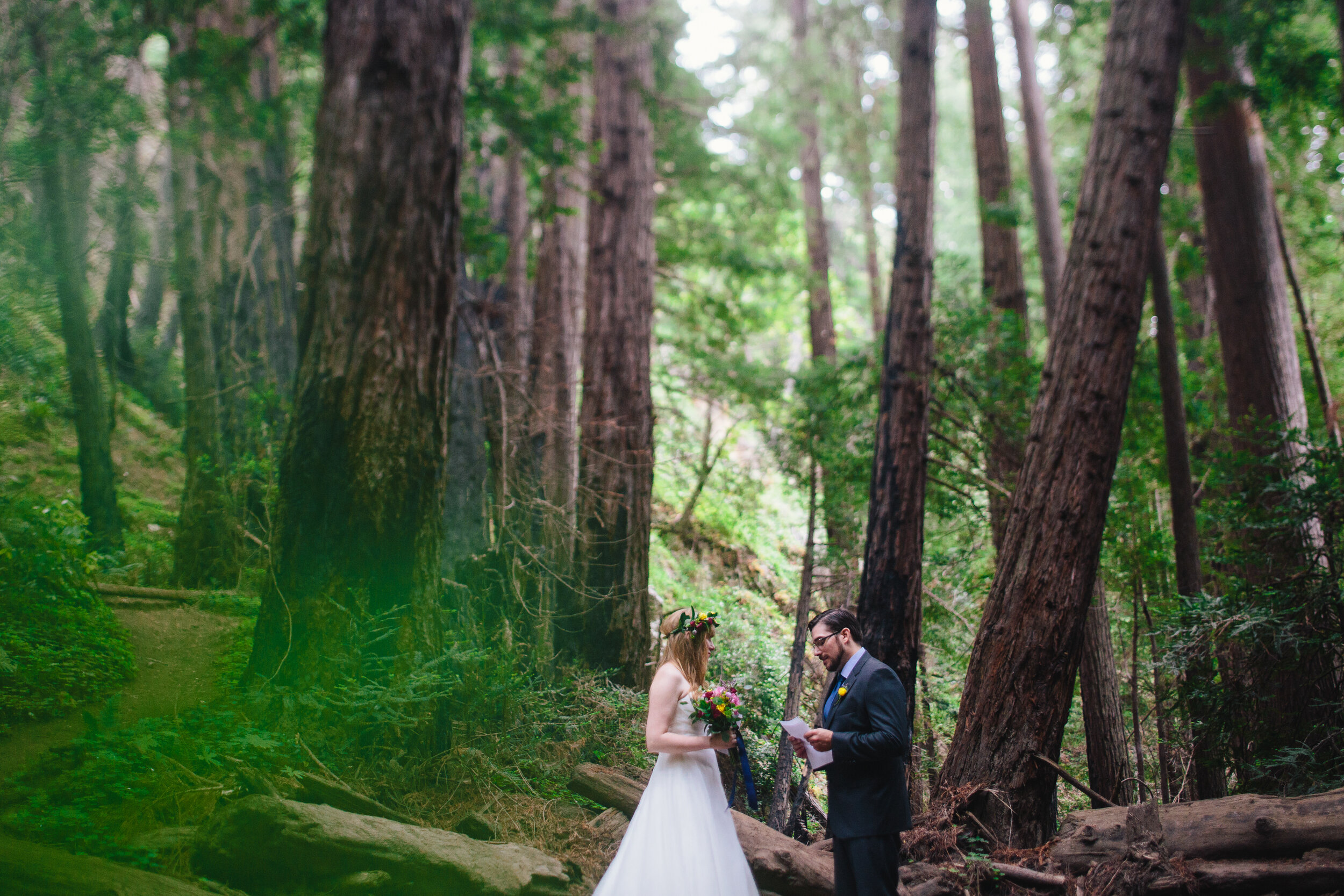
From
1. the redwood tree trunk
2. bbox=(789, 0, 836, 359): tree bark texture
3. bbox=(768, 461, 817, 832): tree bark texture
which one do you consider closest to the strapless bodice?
bbox=(768, 461, 817, 832): tree bark texture

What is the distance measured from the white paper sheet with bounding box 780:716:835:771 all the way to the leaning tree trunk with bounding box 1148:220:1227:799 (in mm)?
4526

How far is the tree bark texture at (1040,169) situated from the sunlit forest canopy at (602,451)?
0.27ft

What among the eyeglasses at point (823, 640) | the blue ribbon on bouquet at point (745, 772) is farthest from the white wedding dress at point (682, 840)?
the eyeglasses at point (823, 640)

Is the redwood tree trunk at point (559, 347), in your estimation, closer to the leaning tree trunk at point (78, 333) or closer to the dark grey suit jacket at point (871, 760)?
the dark grey suit jacket at point (871, 760)

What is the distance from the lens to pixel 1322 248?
49.4ft

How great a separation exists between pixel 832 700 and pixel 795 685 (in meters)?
5.12

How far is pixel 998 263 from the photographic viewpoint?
11641 mm

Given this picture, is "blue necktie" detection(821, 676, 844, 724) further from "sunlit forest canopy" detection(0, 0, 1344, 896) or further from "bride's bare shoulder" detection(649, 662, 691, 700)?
"bride's bare shoulder" detection(649, 662, 691, 700)

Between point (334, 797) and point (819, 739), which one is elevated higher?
point (819, 739)

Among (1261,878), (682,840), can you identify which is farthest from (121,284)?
(1261,878)

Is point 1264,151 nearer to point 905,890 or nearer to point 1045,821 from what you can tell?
point 1045,821

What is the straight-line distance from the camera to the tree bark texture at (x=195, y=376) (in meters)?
9.37

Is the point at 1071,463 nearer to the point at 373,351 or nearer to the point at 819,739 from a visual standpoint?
the point at 819,739

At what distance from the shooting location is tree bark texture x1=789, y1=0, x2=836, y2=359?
15.6m
